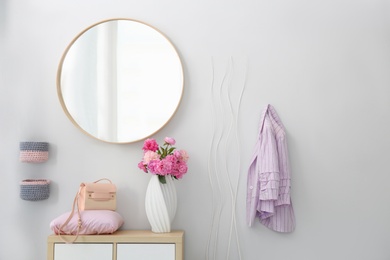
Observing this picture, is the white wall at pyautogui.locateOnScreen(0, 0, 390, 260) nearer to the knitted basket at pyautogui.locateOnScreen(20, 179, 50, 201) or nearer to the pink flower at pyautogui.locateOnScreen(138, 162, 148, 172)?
the knitted basket at pyautogui.locateOnScreen(20, 179, 50, 201)

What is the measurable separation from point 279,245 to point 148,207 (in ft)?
2.48

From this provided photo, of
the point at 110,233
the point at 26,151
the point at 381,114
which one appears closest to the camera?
the point at 110,233

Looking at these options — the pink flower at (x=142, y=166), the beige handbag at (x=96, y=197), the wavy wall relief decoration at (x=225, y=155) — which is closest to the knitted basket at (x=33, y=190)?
the beige handbag at (x=96, y=197)

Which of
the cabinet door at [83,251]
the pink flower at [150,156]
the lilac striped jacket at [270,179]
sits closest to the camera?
the cabinet door at [83,251]

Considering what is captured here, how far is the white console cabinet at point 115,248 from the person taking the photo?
2.18m

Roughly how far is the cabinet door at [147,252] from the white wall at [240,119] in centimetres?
30

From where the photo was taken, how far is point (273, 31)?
8.53 ft

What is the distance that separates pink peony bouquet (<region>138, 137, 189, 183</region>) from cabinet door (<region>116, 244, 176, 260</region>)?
33 cm

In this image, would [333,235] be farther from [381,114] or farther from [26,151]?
[26,151]

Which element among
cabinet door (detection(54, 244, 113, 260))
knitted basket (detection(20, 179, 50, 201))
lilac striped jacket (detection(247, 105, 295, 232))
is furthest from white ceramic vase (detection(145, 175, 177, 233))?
knitted basket (detection(20, 179, 50, 201))

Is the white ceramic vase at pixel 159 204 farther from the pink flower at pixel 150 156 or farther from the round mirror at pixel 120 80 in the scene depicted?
the round mirror at pixel 120 80

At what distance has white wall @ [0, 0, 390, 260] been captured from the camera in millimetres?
2506

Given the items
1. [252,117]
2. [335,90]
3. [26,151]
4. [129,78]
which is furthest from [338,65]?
[26,151]

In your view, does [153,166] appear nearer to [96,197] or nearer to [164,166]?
[164,166]
